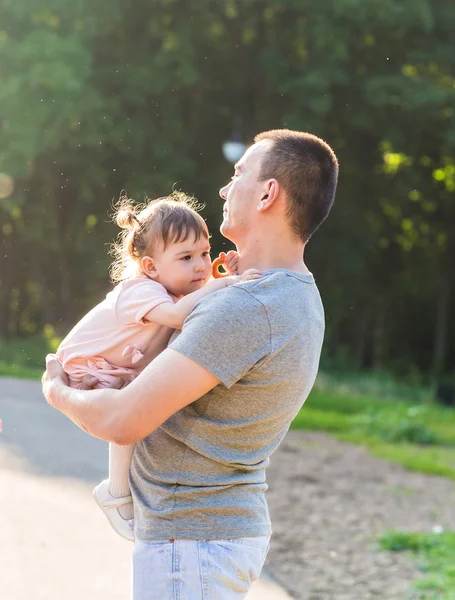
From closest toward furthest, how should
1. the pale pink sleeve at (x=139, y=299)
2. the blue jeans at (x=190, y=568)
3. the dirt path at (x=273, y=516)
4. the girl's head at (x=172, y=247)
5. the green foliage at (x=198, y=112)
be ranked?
the blue jeans at (x=190, y=568)
the pale pink sleeve at (x=139, y=299)
the girl's head at (x=172, y=247)
the dirt path at (x=273, y=516)
the green foliage at (x=198, y=112)

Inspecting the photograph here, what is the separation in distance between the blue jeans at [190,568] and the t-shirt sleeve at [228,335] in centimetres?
39

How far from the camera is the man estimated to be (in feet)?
6.65

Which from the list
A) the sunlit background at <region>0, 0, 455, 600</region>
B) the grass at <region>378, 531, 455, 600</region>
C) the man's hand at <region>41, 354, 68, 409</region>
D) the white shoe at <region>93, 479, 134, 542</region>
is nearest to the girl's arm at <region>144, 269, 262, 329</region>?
the man's hand at <region>41, 354, 68, 409</region>

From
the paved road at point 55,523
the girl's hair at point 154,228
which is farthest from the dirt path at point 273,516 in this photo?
the girl's hair at point 154,228

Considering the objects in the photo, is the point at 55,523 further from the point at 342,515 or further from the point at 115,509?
the point at 115,509

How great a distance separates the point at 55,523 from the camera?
558cm

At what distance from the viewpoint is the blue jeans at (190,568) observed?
2145 millimetres

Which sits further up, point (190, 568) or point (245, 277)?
point (245, 277)

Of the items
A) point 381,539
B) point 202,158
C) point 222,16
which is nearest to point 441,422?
point 381,539

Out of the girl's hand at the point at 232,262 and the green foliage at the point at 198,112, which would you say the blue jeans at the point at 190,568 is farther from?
the green foliage at the point at 198,112

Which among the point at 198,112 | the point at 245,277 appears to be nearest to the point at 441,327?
the point at 198,112

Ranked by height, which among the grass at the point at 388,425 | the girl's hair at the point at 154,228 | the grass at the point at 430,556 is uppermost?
the girl's hair at the point at 154,228

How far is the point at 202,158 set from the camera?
802 inches

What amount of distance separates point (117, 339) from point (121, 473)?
1.03 feet
